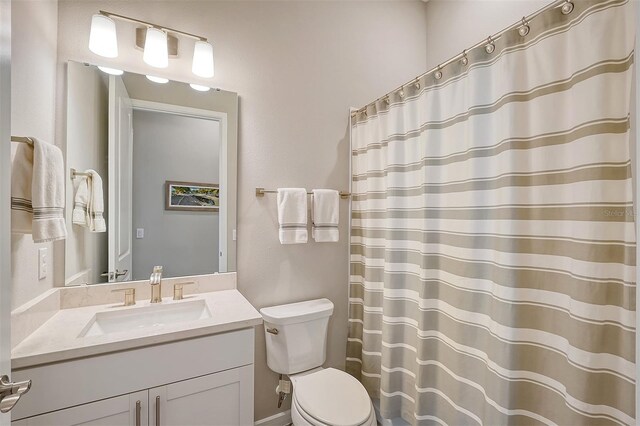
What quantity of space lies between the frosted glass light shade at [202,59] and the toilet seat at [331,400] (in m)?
1.72

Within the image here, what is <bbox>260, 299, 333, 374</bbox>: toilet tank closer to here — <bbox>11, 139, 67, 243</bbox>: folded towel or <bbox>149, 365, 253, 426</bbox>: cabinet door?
<bbox>149, 365, 253, 426</bbox>: cabinet door

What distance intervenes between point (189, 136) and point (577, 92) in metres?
1.68

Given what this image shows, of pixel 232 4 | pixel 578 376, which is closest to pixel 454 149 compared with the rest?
pixel 578 376

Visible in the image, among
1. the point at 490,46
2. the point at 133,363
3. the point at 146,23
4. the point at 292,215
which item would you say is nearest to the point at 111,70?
the point at 146,23

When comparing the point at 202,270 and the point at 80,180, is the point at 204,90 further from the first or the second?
the point at 202,270

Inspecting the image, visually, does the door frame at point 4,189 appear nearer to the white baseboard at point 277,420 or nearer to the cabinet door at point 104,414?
the cabinet door at point 104,414

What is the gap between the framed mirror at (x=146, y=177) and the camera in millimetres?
1358

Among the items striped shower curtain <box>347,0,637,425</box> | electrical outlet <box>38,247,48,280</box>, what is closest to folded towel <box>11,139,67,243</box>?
electrical outlet <box>38,247,48,280</box>

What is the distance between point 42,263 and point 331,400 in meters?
1.39

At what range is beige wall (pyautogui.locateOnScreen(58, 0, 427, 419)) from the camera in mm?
1627

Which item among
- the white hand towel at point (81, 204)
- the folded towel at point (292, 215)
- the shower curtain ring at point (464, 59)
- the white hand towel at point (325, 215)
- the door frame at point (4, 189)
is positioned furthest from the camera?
the white hand towel at point (325, 215)

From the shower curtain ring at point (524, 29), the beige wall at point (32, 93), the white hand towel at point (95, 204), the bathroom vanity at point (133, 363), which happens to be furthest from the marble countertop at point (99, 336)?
the shower curtain ring at point (524, 29)

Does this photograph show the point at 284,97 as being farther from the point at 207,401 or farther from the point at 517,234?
the point at 207,401

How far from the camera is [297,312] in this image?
167 cm
